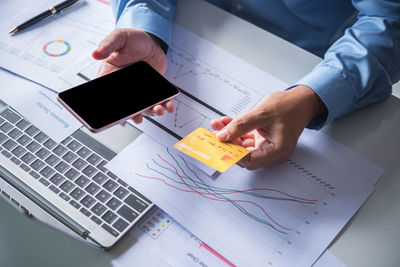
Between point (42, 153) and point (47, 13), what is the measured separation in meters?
0.49

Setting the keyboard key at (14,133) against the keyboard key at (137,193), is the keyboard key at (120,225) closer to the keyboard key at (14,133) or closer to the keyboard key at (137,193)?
the keyboard key at (137,193)

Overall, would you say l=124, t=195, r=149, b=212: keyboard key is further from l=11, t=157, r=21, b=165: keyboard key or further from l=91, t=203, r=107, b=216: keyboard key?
l=11, t=157, r=21, b=165: keyboard key

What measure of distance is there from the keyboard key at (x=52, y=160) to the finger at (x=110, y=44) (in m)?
0.23

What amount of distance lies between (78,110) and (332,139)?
515 millimetres

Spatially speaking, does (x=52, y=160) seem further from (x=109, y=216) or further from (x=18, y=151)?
(x=109, y=216)

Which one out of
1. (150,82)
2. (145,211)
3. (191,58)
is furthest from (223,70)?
(145,211)

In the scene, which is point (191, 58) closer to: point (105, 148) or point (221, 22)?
point (221, 22)

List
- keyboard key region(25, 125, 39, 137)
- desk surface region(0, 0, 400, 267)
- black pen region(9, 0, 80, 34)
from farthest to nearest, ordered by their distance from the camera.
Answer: black pen region(9, 0, 80, 34), keyboard key region(25, 125, 39, 137), desk surface region(0, 0, 400, 267)

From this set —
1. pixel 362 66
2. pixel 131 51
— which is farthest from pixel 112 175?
pixel 362 66

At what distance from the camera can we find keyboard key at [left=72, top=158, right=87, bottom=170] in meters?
0.67

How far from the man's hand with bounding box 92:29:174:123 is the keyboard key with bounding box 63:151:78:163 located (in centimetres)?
21

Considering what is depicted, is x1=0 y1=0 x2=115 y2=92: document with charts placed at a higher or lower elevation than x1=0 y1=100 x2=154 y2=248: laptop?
higher

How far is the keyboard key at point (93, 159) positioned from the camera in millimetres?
681

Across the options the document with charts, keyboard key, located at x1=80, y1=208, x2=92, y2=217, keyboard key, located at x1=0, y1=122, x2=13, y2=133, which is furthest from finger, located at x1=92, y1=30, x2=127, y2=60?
keyboard key, located at x1=80, y1=208, x2=92, y2=217
